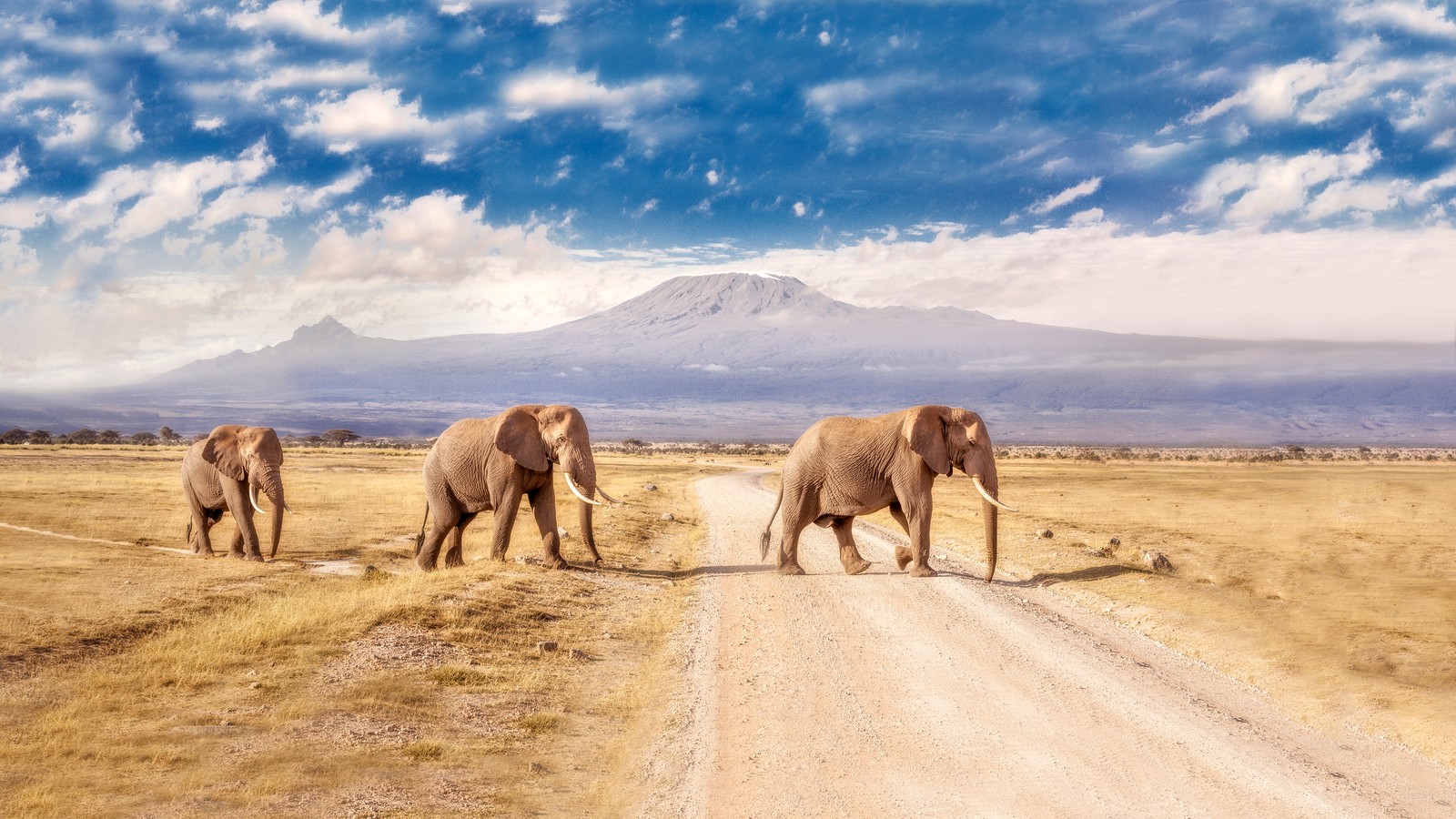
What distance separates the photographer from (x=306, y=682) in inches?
485

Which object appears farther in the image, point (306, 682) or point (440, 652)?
point (440, 652)

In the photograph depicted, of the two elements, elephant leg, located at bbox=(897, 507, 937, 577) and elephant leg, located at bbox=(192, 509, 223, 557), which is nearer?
elephant leg, located at bbox=(897, 507, 937, 577)

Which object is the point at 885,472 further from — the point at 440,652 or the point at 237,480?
the point at 237,480

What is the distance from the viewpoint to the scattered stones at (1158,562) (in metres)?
23.0

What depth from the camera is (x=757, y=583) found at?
2003 centimetres

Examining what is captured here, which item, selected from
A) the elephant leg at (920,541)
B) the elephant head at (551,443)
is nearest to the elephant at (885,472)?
the elephant leg at (920,541)

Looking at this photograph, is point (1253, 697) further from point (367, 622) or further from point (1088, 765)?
point (367, 622)

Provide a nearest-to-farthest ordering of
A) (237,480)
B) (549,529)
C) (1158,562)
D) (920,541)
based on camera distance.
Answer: (920,541)
(549,529)
(1158,562)
(237,480)

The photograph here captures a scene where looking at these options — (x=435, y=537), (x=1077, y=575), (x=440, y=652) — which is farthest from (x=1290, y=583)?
(x=435, y=537)

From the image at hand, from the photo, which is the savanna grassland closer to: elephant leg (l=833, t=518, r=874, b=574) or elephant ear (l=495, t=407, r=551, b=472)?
elephant ear (l=495, t=407, r=551, b=472)

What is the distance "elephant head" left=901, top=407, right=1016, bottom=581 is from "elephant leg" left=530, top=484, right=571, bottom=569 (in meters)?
7.45

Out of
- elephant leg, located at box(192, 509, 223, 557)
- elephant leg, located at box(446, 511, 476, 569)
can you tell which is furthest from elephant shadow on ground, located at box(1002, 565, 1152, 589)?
elephant leg, located at box(192, 509, 223, 557)

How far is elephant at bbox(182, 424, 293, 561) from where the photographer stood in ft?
79.6

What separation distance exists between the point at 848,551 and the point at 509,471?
23.8ft
